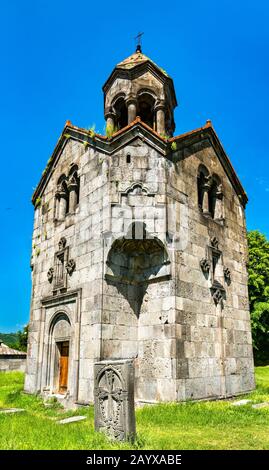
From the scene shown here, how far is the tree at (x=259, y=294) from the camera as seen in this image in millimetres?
25578

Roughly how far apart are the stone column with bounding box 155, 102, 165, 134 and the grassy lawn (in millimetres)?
9070

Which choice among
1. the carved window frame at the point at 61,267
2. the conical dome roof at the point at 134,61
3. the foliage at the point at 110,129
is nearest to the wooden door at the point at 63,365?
the carved window frame at the point at 61,267

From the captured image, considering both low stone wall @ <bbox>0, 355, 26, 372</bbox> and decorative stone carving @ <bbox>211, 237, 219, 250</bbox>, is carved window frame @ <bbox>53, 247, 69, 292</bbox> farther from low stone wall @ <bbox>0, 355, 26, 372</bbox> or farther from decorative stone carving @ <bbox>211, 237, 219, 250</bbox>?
low stone wall @ <bbox>0, 355, 26, 372</bbox>

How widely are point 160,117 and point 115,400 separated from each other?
34.2 feet

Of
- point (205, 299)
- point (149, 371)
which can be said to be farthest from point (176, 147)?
point (149, 371)

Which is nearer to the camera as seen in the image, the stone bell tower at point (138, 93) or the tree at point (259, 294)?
the stone bell tower at point (138, 93)

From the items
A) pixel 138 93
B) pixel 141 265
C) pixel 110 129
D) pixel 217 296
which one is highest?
pixel 138 93

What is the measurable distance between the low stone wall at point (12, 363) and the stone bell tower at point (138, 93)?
49.6 feet

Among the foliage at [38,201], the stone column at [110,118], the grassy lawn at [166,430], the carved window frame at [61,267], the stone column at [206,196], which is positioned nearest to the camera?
the grassy lawn at [166,430]

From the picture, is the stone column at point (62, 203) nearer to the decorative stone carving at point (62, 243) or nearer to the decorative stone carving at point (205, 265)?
the decorative stone carving at point (62, 243)

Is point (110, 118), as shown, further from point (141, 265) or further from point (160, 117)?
point (141, 265)

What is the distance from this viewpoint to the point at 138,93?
1431 centimetres

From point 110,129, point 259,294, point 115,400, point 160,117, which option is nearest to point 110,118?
point 110,129
